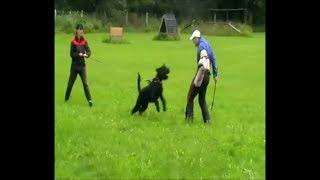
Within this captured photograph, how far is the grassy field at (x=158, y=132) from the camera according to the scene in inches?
342

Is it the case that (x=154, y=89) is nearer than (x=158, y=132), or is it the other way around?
(x=158, y=132)

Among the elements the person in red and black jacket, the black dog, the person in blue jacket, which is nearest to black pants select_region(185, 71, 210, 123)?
the person in blue jacket

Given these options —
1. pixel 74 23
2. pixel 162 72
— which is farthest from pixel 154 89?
pixel 74 23

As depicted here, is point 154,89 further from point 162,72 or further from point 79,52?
point 79,52

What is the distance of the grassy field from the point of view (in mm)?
8680

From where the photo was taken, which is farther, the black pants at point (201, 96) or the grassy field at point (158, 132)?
the black pants at point (201, 96)

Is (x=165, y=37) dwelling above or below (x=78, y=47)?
above

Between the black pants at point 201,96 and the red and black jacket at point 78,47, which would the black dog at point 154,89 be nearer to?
the black pants at point 201,96

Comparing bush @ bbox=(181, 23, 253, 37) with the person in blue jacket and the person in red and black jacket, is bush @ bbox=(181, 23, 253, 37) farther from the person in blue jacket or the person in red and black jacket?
the person in blue jacket

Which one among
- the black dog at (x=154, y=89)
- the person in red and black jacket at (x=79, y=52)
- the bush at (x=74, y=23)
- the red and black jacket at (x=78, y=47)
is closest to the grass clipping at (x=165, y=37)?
the bush at (x=74, y=23)

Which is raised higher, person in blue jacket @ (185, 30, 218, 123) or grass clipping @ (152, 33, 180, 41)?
grass clipping @ (152, 33, 180, 41)

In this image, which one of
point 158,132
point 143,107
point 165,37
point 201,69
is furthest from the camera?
point 165,37

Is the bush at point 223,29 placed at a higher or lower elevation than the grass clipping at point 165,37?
higher

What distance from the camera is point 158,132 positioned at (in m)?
11.1
